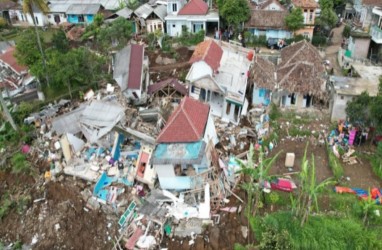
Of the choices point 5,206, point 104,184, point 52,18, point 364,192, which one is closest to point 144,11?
point 52,18

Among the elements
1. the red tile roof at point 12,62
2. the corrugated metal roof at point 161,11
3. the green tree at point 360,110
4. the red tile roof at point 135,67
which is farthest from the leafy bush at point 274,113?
the red tile roof at point 12,62

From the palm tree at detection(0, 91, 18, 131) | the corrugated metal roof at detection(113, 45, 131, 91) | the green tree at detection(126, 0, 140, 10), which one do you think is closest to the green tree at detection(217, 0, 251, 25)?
the green tree at detection(126, 0, 140, 10)

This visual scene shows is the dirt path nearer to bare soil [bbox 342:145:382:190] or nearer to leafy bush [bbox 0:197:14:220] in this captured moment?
bare soil [bbox 342:145:382:190]

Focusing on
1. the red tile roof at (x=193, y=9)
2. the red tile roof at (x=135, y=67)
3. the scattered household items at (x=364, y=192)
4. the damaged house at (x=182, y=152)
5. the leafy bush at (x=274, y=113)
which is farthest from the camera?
the red tile roof at (x=193, y=9)

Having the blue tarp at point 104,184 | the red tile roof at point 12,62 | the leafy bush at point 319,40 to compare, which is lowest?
the blue tarp at point 104,184

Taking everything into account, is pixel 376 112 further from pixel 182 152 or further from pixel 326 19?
pixel 326 19

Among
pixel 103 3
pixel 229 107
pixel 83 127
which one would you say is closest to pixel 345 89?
pixel 229 107

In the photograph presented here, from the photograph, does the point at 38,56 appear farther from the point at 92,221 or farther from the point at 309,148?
the point at 309,148

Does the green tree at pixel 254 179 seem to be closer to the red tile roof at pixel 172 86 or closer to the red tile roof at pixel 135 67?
the red tile roof at pixel 172 86
